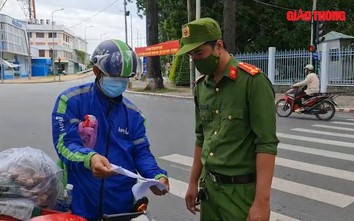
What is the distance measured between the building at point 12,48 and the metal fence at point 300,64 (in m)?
38.8

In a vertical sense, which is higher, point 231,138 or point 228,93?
point 228,93

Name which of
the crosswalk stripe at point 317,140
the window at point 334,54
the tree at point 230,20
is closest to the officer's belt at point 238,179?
the crosswalk stripe at point 317,140

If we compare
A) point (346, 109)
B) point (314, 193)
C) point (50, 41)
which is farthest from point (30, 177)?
point (50, 41)

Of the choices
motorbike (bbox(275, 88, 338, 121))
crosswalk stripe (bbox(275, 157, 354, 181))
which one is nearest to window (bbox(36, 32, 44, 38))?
motorbike (bbox(275, 88, 338, 121))

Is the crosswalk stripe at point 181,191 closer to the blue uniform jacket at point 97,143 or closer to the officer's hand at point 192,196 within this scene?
the officer's hand at point 192,196

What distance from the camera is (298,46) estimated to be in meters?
25.7

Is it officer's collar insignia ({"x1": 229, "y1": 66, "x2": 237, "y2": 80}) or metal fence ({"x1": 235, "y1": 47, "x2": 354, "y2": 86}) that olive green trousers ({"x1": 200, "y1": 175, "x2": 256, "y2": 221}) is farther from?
metal fence ({"x1": 235, "y1": 47, "x2": 354, "y2": 86})

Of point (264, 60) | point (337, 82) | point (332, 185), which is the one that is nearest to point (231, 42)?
point (264, 60)

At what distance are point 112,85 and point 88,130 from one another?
0.82 ft

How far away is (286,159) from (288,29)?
22.1 m

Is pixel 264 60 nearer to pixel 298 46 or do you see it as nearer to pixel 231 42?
pixel 231 42

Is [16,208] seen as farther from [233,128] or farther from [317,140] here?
[317,140]

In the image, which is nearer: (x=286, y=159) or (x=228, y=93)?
(x=228, y=93)

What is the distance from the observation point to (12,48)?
201 ft
